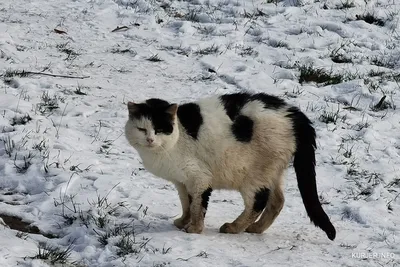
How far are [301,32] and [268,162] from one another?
572cm

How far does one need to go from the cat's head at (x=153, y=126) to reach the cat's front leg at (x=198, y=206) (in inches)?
15.8

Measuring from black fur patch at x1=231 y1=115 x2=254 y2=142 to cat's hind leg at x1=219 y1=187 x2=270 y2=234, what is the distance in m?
0.41

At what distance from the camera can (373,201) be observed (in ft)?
20.3

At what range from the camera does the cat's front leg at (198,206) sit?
5.38 metres

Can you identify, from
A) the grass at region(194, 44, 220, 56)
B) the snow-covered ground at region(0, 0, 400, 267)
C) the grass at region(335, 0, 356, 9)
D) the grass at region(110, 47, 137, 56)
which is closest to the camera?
the snow-covered ground at region(0, 0, 400, 267)

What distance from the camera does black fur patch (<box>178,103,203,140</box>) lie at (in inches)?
213

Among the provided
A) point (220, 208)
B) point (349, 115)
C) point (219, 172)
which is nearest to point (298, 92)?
point (349, 115)

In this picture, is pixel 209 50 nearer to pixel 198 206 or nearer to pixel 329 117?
pixel 329 117

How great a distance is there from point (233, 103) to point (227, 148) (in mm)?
394

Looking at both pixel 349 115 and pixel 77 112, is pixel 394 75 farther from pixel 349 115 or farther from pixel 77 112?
pixel 77 112

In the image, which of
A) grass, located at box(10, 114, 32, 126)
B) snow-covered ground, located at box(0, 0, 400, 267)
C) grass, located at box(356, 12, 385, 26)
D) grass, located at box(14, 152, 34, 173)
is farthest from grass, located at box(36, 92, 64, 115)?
grass, located at box(356, 12, 385, 26)

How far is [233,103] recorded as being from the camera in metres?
5.52

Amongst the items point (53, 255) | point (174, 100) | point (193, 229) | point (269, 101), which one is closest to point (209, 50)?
point (174, 100)

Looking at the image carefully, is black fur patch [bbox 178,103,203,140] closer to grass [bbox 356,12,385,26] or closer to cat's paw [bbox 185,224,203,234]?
cat's paw [bbox 185,224,203,234]
